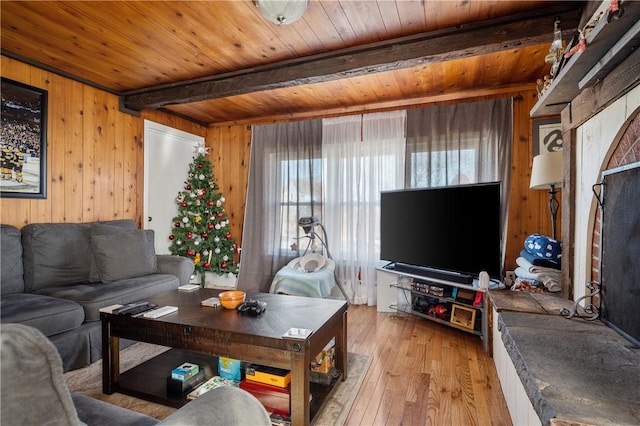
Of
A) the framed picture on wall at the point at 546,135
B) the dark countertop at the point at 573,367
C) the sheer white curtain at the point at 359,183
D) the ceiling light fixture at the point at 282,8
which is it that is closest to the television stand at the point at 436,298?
the sheer white curtain at the point at 359,183

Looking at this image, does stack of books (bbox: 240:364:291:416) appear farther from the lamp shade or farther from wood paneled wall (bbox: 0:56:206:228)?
wood paneled wall (bbox: 0:56:206:228)

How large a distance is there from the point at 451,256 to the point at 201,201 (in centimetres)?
325

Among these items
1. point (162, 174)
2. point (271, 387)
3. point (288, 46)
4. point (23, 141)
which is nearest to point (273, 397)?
point (271, 387)

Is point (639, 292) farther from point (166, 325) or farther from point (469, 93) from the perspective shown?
point (469, 93)

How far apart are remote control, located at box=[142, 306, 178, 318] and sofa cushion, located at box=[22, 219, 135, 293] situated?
144cm

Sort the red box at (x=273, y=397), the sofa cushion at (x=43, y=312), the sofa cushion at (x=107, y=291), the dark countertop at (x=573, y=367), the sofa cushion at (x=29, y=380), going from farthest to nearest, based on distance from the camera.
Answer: the sofa cushion at (x=107, y=291) → the sofa cushion at (x=43, y=312) → the red box at (x=273, y=397) → the dark countertop at (x=573, y=367) → the sofa cushion at (x=29, y=380)

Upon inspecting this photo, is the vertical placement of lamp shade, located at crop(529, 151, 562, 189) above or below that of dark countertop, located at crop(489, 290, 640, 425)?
above

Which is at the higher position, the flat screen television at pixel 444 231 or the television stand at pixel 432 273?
the flat screen television at pixel 444 231

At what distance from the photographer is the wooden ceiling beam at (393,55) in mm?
2078

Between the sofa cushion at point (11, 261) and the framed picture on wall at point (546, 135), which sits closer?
the sofa cushion at point (11, 261)

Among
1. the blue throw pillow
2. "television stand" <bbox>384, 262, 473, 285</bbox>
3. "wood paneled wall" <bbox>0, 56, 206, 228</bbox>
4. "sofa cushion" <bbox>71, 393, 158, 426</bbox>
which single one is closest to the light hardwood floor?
"television stand" <bbox>384, 262, 473, 285</bbox>

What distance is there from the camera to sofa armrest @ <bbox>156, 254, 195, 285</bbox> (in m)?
3.21

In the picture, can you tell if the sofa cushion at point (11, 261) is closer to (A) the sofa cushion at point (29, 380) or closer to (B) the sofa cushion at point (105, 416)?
(B) the sofa cushion at point (105, 416)

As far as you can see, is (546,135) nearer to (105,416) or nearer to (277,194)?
(277,194)
